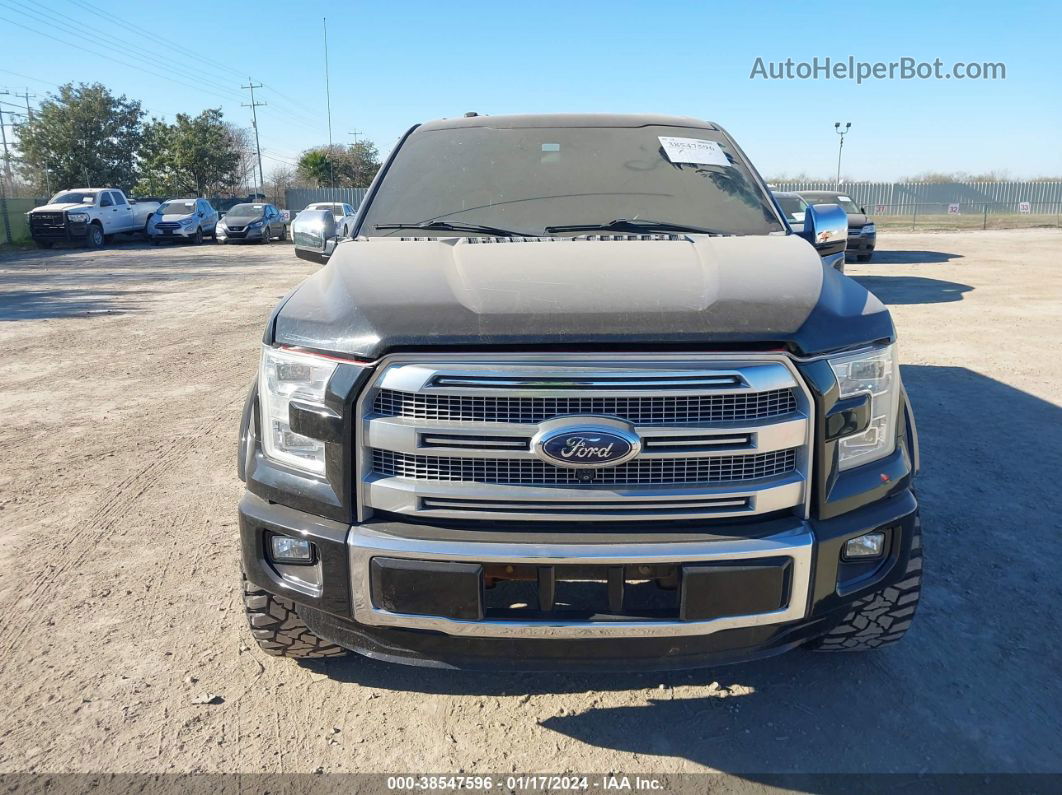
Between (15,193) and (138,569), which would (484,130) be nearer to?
(138,569)

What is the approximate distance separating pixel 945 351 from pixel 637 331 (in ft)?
23.7

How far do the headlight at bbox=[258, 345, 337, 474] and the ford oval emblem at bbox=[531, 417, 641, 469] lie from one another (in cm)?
62

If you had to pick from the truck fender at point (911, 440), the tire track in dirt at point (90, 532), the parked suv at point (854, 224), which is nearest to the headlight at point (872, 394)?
the truck fender at point (911, 440)

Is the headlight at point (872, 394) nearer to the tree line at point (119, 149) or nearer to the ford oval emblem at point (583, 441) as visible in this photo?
the ford oval emblem at point (583, 441)

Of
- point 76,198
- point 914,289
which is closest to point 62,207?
point 76,198

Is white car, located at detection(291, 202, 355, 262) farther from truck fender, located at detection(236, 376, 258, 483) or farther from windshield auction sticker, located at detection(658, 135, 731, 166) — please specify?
windshield auction sticker, located at detection(658, 135, 731, 166)

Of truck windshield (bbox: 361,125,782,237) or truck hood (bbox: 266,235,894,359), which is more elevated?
truck windshield (bbox: 361,125,782,237)

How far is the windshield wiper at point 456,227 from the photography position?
3.20 m

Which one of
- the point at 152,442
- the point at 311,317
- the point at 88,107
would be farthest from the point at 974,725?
the point at 88,107

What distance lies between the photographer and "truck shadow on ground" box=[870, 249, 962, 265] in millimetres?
18030

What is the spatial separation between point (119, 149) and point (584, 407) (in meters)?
55.7

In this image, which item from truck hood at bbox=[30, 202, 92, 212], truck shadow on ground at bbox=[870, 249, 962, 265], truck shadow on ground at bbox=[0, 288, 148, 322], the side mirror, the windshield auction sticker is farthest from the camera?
truck hood at bbox=[30, 202, 92, 212]

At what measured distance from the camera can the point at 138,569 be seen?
3490 millimetres

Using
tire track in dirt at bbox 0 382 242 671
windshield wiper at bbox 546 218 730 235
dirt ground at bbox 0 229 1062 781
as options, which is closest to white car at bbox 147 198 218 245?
dirt ground at bbox 0 229 1062 781
